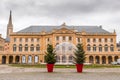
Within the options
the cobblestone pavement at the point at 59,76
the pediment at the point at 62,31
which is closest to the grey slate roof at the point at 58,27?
the pediment at the point at 62,31

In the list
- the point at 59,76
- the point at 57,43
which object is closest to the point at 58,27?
the point at 57,43

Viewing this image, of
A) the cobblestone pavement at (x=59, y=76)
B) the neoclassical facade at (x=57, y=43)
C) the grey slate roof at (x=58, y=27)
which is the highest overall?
the grey slate roof at (x=58, y=27)

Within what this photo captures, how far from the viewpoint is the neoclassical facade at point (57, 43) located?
7419 centimetres

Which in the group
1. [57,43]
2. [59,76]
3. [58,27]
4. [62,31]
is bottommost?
[59,76]

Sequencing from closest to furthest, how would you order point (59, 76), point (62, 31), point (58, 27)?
point (59, 76)
point (62, 31)
point (58, 27)

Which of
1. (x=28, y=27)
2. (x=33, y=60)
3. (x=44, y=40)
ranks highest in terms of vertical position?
(x=28, y=27)

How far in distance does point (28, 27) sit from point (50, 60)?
56.7 m

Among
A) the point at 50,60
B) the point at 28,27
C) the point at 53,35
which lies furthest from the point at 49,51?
the point at 28,27

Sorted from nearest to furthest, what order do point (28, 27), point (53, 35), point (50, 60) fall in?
point (50, 60), point (53, 35), point (28, 27)

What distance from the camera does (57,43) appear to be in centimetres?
7406

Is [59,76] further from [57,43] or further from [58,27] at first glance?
[58,27]

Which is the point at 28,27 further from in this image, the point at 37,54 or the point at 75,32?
the point at 75,32

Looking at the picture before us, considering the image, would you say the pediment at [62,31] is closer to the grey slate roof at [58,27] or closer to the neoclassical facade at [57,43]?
the neoclassical facade at [57,43]

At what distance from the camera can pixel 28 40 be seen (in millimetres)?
78000
